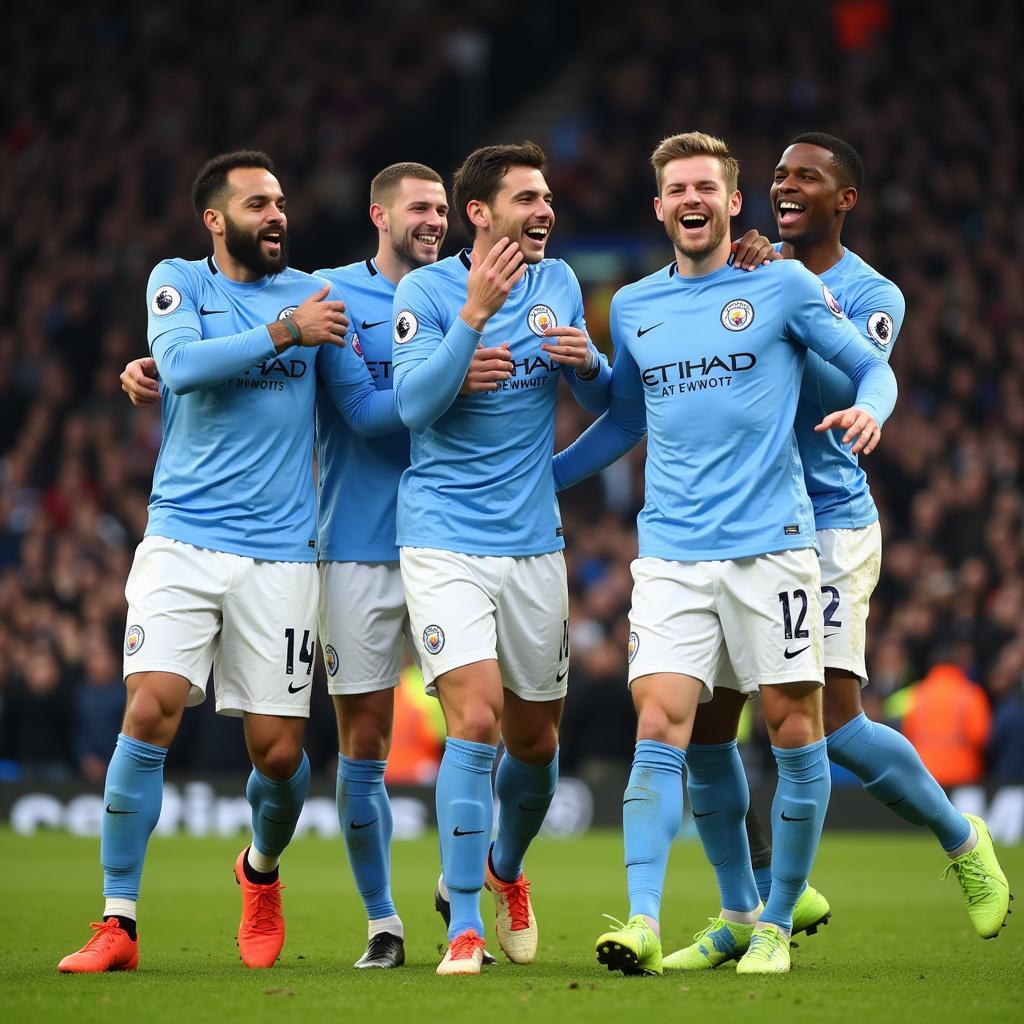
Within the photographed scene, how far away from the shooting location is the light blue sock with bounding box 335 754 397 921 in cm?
670

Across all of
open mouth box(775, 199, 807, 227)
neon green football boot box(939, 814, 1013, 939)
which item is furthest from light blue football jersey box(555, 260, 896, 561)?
neon green football boot box(939, 814, 1013, 939)

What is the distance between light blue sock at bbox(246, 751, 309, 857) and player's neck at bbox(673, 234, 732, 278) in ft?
7.27

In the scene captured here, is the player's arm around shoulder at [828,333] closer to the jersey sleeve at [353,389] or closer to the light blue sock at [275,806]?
the jersey sleeve at [353,389]

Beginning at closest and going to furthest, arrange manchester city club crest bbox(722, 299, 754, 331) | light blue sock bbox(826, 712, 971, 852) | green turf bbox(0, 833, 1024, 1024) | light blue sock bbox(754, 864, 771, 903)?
green turf bbox(0, 833, 1024, 1024), manchester city club crest bbox(722, 299, 754, 331), light blue sock bbox(826, 712, 971, 852), light blue sock bbox(754, 864, 771, 903)

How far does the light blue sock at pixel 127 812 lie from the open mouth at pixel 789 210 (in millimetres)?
2978

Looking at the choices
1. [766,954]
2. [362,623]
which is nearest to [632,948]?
[766,954]

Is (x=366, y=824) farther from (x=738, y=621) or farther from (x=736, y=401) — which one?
(x=736, y=401)

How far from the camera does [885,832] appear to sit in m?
14.4

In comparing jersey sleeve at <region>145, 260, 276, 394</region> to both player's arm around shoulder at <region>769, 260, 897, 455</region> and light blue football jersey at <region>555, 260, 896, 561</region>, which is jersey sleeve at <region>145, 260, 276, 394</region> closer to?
light blue football jersey at <region>555, 260, 896, 561</region>

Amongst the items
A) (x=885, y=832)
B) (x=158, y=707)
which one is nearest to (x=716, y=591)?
(x=158, y=707)

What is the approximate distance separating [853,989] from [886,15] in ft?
67.4

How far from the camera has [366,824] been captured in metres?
6.73

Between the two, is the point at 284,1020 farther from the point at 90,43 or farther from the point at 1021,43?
the point at 90,43

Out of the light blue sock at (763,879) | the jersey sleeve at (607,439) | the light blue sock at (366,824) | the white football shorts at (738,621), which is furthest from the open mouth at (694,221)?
the light blue sock at (763,879)
